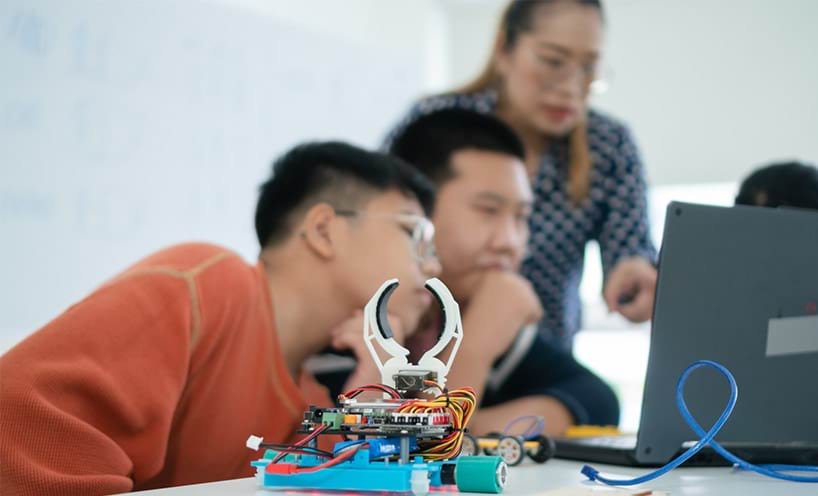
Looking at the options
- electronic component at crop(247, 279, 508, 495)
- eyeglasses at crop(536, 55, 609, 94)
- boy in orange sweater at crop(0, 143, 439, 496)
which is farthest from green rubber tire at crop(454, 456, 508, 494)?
eyeglasses at crop(536, 55, 609, 94)

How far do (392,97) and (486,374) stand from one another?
1.79m

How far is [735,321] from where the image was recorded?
90 centimetres

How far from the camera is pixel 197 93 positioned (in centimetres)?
254

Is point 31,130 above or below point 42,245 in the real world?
above

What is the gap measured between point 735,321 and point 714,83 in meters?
3.58

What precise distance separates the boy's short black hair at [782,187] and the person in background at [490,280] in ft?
1.54

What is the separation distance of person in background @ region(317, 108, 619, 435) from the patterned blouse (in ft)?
0.60

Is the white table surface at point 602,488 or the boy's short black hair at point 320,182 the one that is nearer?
the white table surface at point 602,488

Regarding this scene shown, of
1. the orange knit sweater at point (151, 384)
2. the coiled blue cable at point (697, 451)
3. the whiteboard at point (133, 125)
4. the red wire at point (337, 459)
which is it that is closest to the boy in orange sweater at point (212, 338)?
the orange knit sweater at point (151, 384)

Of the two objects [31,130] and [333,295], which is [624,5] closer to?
[31,130]

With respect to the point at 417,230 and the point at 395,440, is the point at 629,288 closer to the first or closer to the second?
the point at 417,230

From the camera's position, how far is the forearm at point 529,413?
1.47 m

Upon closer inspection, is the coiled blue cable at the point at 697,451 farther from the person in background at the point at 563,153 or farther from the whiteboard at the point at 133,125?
the whiteboard at the point at 133,125

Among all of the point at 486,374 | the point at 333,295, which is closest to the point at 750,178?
the point at 486,374
